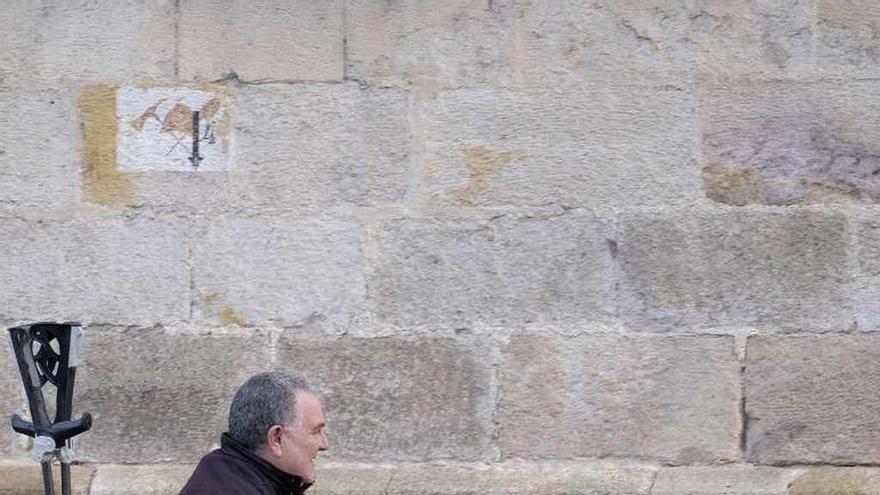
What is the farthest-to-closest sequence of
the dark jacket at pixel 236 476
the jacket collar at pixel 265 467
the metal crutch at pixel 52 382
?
the metal crutch at pixel 52 382 → the jacket collar at pixel 265 467 → the dark jacket at pixel 236 476

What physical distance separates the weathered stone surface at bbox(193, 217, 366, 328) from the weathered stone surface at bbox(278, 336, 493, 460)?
3.7 inches

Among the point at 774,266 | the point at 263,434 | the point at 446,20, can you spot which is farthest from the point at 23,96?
the point at 774,266

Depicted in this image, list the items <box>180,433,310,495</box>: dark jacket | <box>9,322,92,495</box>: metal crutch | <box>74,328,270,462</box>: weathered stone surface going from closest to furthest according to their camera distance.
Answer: <box>180,433,310,495</box>: dark jacket < <box>9,322,92,495</box>: metal crutch < <box>74,328,270,462</box>: weathered stone surface

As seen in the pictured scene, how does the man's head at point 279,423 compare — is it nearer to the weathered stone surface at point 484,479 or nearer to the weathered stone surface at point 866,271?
the weathered stone surface at point 484,479

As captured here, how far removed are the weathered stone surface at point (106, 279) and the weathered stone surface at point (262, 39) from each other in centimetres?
52

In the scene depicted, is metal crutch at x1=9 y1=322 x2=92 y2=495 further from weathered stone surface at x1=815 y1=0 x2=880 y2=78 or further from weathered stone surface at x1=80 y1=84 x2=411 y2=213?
weathered stone surface at x1=815 y1=0 x2=880 y2=78

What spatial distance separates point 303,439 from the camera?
15.0 feet

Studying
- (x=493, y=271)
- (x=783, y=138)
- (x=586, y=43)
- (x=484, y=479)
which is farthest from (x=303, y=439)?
(x=783, y=138)

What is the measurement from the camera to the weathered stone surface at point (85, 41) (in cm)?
560

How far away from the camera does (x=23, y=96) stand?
220 inches

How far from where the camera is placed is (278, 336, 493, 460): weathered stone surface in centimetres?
552

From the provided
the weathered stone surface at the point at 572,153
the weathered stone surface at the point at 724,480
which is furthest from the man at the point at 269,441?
the weathered stone surface at the point at 724,480

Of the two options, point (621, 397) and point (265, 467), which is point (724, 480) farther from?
point (265, 467)

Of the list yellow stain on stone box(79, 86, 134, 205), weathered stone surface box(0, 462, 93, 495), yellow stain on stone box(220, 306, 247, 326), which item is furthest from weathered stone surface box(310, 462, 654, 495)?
yellow stain on stone box(79, 86, 134, 205)
